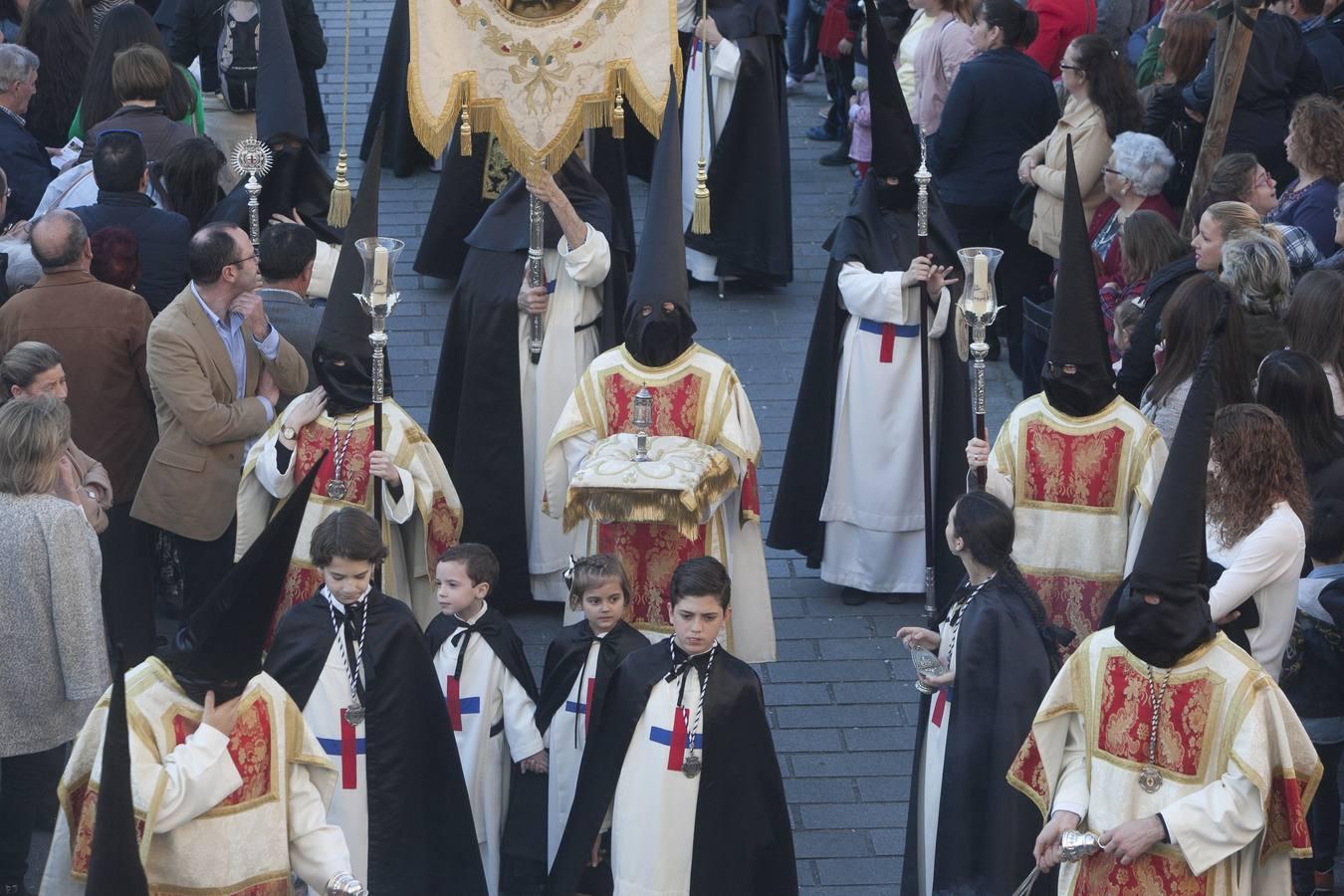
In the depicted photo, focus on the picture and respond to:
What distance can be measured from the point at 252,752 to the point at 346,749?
42.8 inches

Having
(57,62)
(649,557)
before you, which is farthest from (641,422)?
(57,62)

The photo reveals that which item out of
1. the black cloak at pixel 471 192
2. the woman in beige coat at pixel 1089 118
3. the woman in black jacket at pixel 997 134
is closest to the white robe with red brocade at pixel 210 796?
the black cloak at pixel 471 192

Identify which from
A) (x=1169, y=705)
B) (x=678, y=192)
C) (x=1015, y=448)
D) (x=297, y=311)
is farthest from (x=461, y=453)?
(x=1169, y=705)

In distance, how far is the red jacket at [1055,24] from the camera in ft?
39.4

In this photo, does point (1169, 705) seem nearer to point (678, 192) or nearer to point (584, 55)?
point (678, 192)

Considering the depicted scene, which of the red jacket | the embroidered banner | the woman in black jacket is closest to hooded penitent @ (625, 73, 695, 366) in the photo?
the embroidered banner

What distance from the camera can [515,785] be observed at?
285 inches

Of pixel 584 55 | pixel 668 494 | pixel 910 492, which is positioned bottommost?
pixel 910 492

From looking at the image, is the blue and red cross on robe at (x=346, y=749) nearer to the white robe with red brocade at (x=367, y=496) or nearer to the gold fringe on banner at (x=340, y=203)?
the white robe with red brocade at (x=367, y=496)

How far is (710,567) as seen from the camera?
6.66 meters

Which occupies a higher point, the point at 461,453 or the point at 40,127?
the point at 40,127

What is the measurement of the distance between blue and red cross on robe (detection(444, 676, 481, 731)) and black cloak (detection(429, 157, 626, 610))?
2.23 meters

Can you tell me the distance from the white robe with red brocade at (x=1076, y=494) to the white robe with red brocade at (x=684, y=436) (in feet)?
3.36

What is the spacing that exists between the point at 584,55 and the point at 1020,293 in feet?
11.1
